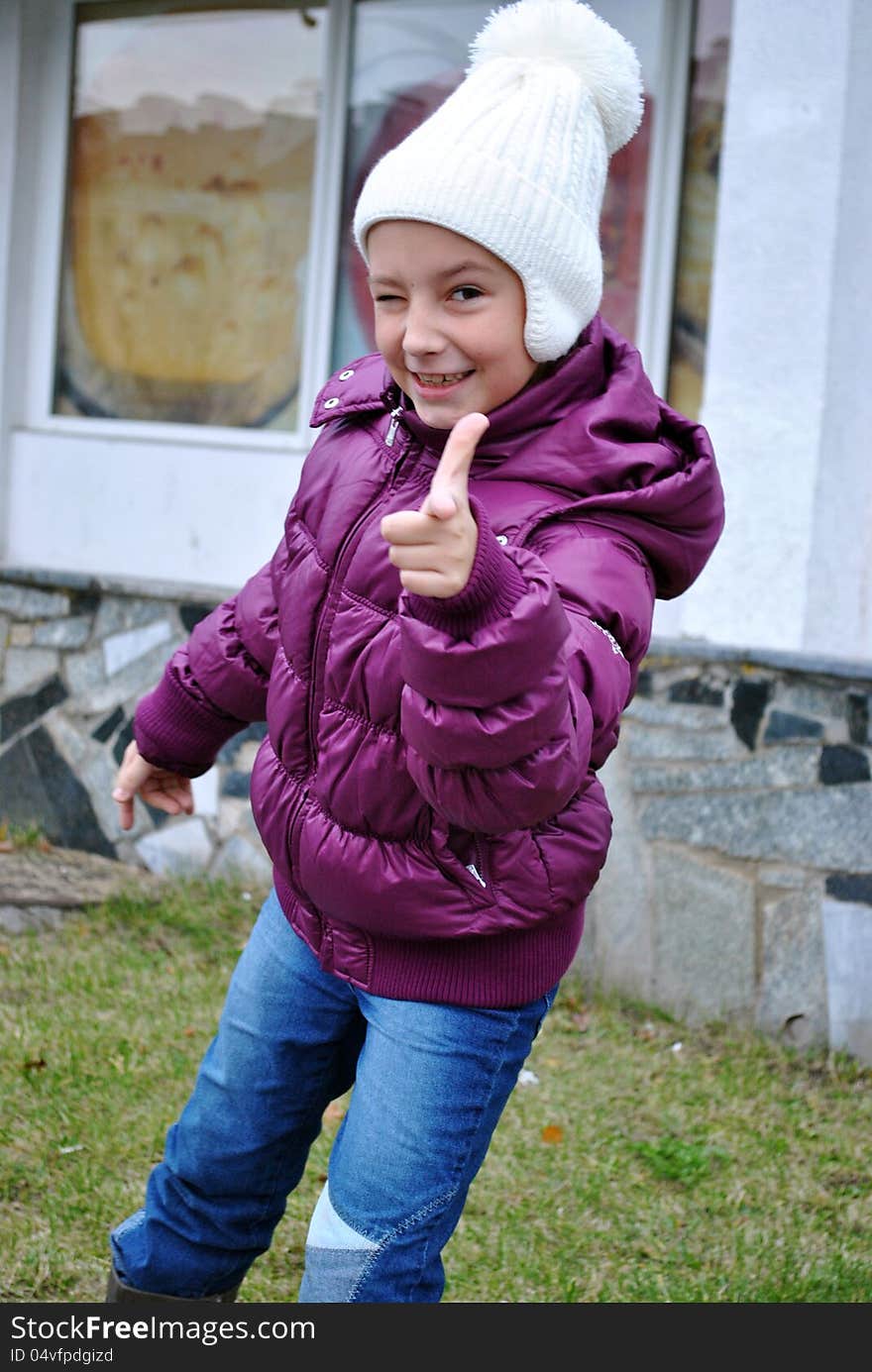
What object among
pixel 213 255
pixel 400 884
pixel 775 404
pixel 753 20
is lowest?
pixel 400 884

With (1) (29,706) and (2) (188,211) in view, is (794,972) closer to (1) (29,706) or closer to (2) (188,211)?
(1) (29,706)

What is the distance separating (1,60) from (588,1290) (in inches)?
191

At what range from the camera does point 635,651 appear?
1.73 m

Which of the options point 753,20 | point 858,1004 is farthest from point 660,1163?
point 753,20

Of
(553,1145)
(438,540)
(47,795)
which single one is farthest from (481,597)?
(47,795)

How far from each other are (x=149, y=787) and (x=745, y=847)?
7.13 feet

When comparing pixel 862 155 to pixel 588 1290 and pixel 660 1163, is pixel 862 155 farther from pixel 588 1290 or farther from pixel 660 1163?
pixel 588 1290

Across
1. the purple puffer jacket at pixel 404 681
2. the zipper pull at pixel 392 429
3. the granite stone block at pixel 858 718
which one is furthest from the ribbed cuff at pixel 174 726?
the granite stone block at pixel 858 718

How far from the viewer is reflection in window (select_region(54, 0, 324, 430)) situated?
5484mm

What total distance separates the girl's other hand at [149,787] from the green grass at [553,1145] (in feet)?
3.06

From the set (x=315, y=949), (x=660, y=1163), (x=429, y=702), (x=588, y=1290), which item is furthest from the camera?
(x=660, y=1163)

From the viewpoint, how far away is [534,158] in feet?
5.81

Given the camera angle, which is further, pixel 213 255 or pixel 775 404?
pixel 213 255

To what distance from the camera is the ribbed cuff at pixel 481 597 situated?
1.36 m
